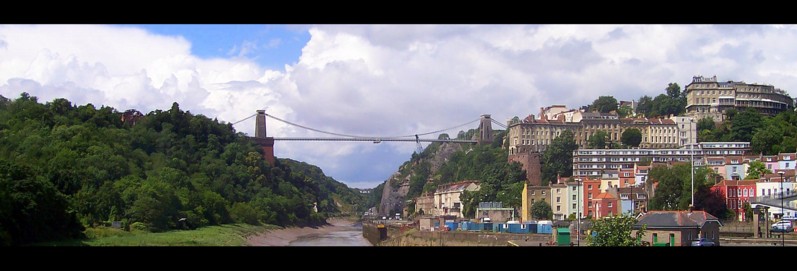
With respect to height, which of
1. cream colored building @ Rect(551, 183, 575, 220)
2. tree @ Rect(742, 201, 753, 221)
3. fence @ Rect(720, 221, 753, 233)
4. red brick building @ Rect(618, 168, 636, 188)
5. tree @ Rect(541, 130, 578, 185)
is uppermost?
tree @ Rect(541, 130, 578, 185)

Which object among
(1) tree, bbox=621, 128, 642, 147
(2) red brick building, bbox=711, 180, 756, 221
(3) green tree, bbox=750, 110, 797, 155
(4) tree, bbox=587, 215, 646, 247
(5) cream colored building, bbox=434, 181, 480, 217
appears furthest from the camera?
(1) tree, bbox=621, 128, 642, 147

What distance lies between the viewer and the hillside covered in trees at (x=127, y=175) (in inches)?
661

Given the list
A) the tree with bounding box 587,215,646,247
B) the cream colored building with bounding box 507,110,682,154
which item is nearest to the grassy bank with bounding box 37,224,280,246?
the tree with bounding box 587,215,646,247

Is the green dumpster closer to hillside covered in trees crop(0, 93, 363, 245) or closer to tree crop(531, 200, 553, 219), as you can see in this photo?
hillside covered in trees crop(0, 93, 363, 245)

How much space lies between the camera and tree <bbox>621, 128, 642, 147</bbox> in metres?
53.8

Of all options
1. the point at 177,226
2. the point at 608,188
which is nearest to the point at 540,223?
the point at 608,188

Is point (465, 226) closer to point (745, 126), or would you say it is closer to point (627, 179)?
point (627, 179)

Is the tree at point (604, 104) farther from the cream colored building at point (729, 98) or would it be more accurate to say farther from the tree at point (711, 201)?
the tree at point (711, 201)

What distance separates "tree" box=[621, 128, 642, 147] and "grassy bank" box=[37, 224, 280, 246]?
1125 inches

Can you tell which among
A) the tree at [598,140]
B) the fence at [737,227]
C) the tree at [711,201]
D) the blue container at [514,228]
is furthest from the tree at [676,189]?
the tree at [598,140]

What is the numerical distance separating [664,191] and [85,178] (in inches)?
692
